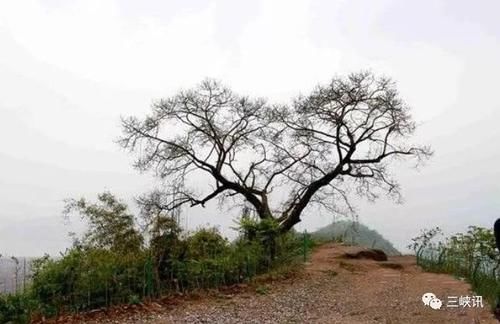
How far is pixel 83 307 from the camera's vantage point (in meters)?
8.05

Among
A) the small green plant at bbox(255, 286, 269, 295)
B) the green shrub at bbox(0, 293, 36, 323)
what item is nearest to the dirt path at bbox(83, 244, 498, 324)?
the small green plant at bbox(255, 286, 269, 295)

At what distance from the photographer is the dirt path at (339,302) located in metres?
7.67

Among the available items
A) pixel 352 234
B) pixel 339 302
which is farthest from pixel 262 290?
pixel 352 234

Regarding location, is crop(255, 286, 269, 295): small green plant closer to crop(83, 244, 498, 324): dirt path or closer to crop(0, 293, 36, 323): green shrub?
crop(83, 244, 498, 324): dirt path

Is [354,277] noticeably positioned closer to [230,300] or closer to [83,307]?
[230,300]

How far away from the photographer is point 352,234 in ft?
61.5

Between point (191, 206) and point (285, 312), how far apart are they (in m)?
7.65

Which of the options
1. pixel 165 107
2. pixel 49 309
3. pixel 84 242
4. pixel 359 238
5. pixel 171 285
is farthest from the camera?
pixel 359 238

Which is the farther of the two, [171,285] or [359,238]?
[359,238]

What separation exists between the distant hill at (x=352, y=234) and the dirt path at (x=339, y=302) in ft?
17.8

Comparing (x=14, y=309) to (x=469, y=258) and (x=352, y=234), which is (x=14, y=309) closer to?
(x=469, y=258)

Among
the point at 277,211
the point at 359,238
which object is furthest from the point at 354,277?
the point at 359,238

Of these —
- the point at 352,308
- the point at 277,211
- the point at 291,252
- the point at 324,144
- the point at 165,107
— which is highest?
the point at 165,107

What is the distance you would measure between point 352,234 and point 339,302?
388 inches
